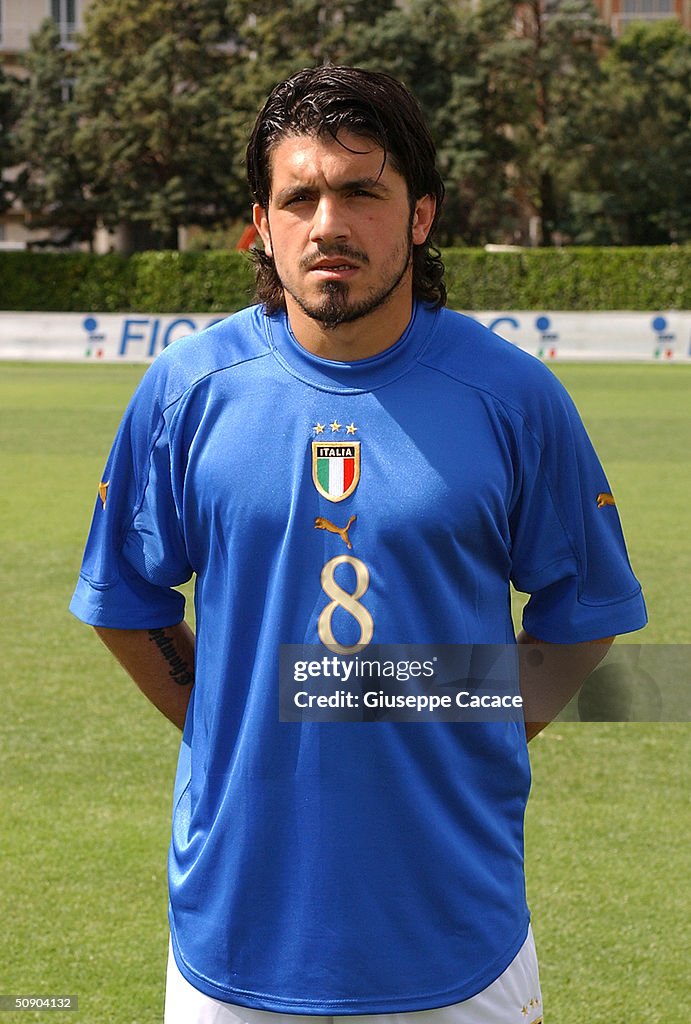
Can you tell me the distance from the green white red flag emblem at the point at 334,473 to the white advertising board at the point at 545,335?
2644 cm

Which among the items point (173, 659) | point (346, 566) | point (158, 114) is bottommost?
point (158, 114)

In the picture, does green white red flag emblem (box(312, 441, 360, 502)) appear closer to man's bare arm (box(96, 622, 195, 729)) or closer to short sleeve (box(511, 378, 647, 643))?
short sleeve (box(511, 378, 647, 643))

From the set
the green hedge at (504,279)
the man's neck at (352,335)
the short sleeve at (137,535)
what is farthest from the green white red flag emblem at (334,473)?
the green hedge at (504,279)

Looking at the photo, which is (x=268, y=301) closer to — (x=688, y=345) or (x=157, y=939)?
(x=157, y=939)

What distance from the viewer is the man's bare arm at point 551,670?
8.27ft

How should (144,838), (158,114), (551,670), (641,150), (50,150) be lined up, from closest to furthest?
1. (551,670)
2. (144,838)
3. (158,114)
4. (50,150)
5. (641,150)

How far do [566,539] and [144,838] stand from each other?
3135mm

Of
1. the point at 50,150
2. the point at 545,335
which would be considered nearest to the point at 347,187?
the point at 545,335

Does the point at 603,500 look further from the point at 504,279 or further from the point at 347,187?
the point at 504,279

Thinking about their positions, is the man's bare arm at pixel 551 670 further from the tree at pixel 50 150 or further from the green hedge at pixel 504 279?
the tree at pixel 50 150

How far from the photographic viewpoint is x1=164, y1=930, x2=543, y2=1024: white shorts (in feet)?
7.11

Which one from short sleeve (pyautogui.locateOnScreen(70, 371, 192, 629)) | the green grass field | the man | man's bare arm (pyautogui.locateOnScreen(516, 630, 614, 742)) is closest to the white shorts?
the man

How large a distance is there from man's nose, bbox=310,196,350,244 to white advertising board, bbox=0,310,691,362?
26.4 m

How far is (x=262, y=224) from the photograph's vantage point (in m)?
2.42
